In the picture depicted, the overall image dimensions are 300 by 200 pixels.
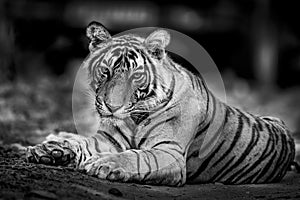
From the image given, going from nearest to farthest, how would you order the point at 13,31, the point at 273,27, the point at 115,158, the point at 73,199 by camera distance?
the point at 73,199 → the point at 115,158 → the point at 13,31 → the point at 273,27

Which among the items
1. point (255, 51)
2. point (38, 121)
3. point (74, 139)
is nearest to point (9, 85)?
point (38, 121)

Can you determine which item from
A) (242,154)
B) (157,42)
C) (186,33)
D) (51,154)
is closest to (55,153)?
(51,154)

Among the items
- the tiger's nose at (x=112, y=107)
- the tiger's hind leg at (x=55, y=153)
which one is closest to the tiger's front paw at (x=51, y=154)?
the tiger's hind leg at (x=55, y=153)

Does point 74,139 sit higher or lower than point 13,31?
lower

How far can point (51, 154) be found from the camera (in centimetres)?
388

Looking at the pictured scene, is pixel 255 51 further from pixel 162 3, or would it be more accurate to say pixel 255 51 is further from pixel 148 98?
pixel 148 98

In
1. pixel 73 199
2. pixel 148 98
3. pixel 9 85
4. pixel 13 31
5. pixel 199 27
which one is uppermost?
pixel 199 27

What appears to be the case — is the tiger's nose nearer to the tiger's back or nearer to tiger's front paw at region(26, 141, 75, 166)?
tiger's front paw at region(26, 141, 75, 166)

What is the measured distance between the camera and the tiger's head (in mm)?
3711

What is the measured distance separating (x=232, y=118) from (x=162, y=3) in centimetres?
756

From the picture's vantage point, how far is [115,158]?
3605 millimetres

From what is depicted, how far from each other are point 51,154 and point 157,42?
3.12 feet

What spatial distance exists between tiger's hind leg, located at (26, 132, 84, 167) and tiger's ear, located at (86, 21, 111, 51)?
67cm

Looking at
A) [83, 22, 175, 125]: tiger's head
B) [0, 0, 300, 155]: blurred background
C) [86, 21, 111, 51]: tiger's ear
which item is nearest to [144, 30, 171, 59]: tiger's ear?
[83, 22, 175, 125]: tiger's head
